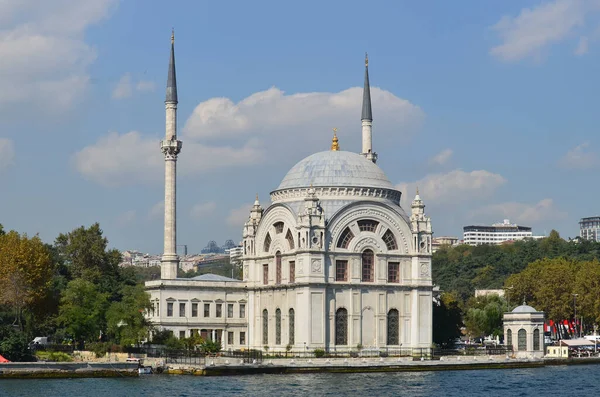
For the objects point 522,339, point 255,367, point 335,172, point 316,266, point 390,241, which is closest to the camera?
point 255,367

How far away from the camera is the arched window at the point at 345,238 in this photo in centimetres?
8281

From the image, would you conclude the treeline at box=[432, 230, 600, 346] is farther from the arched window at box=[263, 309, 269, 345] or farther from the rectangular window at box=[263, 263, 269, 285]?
the rectangular window at box=[263, 263, 269, 285]

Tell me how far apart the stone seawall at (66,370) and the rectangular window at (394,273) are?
21.0m

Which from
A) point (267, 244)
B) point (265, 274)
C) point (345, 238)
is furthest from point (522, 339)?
point (267, 244)

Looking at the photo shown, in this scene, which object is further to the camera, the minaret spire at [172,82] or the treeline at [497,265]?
the treeline at [497,265]

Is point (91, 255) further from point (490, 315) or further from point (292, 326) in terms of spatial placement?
point (490, 315)

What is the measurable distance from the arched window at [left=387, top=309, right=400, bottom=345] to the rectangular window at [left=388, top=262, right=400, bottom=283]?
2147mm

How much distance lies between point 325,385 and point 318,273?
16865mm

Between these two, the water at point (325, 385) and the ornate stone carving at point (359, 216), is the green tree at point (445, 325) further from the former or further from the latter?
the water at point (325, 385)

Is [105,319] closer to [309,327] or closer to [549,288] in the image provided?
[309,327]

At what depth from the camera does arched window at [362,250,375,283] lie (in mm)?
83500

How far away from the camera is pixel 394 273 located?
278 ft

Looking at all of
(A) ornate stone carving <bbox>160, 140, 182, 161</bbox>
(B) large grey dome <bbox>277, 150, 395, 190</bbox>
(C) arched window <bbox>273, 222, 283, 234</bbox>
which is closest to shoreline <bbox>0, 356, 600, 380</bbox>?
(C) arched window <bbox>273, 222, 283, 234</bbox>

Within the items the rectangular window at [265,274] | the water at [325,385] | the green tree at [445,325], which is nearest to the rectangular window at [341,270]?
the rectangular window at [265,274]
